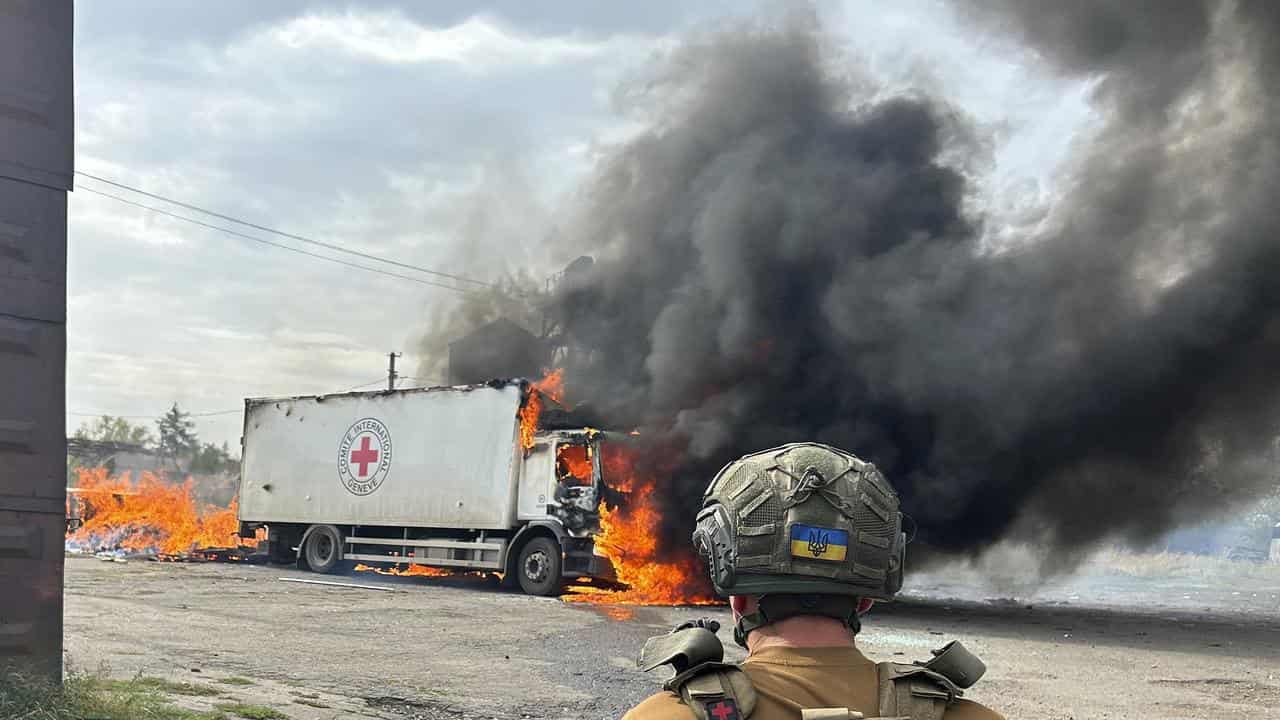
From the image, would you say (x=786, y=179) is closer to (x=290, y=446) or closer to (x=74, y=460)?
(x=290, y=446)

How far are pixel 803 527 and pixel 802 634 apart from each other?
0.20 meters

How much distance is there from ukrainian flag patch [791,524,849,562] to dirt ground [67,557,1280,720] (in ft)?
19.0

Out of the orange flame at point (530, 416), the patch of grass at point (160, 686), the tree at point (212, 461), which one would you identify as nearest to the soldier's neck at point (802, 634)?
the patch of grass at point (160, 686)

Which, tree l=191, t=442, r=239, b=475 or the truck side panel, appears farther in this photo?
tree l=191, t=442, r=239, b=475

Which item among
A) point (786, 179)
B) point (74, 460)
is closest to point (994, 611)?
point (786, 179)

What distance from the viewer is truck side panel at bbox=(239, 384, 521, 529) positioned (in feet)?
60.7

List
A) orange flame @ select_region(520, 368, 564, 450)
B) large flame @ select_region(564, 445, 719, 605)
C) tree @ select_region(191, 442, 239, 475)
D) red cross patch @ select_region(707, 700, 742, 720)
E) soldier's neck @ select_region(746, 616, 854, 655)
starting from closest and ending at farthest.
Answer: red cross patch @ select_region(707, 700, 742, 720)
soldier's neck @ select_region(746, 616, 854, 655)
large flame @ select_region(564, 445, 719, 605)
orange flame @ select_region(520, 368, 564, 450)
tree @ select_region(191, 442, 239, 475)

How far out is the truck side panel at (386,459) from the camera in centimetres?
1852

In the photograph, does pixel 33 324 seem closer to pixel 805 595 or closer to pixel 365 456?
pixel 805 595

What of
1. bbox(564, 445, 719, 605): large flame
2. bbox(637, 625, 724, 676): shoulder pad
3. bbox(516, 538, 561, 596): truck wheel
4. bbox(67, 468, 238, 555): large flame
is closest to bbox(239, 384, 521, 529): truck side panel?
bbox(516, 538, 561, 596): truck wheel

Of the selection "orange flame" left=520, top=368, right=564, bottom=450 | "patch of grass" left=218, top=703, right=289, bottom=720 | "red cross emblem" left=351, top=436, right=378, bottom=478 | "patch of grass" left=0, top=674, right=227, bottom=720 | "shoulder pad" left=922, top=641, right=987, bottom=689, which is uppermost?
"orange flame" left=520, top=368, right=564, bottom=450

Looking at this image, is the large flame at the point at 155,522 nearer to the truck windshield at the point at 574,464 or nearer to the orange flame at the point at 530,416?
the orange flame at the point at 530,416

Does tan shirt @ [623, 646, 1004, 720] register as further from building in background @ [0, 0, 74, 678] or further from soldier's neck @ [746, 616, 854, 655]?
building in background @ [0, 0, 74, 678]

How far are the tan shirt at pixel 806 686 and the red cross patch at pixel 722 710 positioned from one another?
1.5 inches
